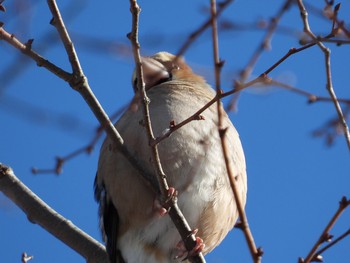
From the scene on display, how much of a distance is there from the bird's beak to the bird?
37cm

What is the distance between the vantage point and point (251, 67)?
243 cm

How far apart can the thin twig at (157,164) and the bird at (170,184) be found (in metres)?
0.44

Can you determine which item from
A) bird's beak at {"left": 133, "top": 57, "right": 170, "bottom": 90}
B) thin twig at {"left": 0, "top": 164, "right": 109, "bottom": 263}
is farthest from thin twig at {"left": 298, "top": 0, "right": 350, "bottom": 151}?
thin twig at {"left": 0, "top": 164, "right": 109, "bottom": 263}

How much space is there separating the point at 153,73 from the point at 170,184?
43.8 inches

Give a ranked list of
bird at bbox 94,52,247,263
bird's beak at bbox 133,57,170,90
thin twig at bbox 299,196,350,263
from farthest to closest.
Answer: bird's beak at bbox 133,57,170,90, bird at bbox 94,52,247,263, thin twig at bbox 299,196,350,263

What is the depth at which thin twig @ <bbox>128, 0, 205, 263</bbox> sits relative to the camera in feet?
8.48

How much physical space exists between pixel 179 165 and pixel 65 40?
4.73 feet

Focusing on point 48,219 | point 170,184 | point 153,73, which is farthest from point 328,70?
point 48,219

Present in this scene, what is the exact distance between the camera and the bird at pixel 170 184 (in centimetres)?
407

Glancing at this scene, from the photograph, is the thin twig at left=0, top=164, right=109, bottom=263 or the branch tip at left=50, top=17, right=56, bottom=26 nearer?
Result: the branch tip at left=50, top=17, right=56, bottom=26

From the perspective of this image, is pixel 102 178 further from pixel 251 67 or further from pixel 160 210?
pixel 251 67

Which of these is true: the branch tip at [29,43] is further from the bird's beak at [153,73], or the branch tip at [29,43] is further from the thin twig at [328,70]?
the bird's beak at [153,73]

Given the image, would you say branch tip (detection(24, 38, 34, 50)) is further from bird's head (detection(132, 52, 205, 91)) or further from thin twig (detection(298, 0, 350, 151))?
bird's head (detection(132, 52, 205, 91))

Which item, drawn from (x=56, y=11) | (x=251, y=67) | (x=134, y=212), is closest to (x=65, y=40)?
(x=56, y=11)
